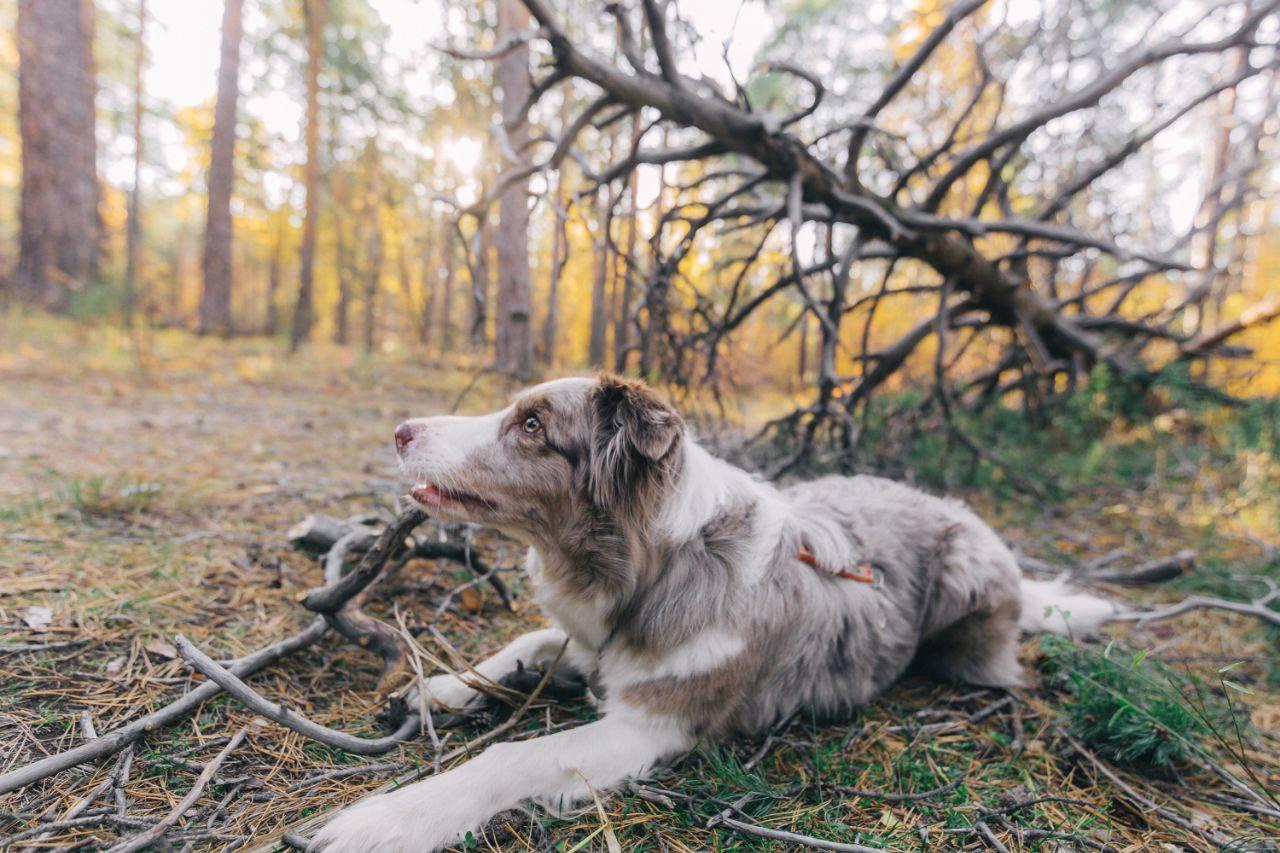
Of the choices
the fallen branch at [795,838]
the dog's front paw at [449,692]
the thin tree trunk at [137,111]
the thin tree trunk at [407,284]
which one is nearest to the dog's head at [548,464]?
the dog's front paw at [449,692]

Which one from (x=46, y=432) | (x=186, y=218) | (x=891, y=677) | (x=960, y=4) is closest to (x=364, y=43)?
(x=46, y=432)

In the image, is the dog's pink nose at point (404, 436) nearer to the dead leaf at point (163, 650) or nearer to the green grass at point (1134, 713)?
the dead leaf at point (163, 650)

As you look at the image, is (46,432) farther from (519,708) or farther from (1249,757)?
(1249,757)

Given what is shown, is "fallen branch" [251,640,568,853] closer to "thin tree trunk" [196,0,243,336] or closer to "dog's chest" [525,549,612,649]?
"dog's chest" [525,549,612,649]

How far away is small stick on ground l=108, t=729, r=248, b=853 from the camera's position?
146 cm

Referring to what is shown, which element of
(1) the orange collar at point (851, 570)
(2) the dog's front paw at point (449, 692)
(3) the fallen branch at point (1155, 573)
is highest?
(1) the orange collar at point (851, 570)

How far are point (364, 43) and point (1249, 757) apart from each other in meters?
21.9

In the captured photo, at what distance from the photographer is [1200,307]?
24.6 feet

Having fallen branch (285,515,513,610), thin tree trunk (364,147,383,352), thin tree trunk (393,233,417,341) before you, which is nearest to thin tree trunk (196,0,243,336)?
thin tree trunk (393,233,417,341)

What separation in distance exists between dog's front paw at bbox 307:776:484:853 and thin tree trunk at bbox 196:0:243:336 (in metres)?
15.2

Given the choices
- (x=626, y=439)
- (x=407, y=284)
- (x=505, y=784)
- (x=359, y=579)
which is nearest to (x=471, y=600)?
(x=359, y=579)

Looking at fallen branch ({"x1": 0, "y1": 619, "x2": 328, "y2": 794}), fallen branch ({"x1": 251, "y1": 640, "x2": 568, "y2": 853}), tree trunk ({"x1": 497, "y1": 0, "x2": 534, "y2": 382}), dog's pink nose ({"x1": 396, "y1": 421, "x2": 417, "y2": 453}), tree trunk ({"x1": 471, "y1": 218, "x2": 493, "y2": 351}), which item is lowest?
fallen branch ({"x1": 251, "y1": 640, "x2": 568, "y2": 853})

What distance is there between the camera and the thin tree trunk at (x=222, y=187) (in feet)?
43.3

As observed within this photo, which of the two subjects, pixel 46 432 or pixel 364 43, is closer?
pixel 46 432
